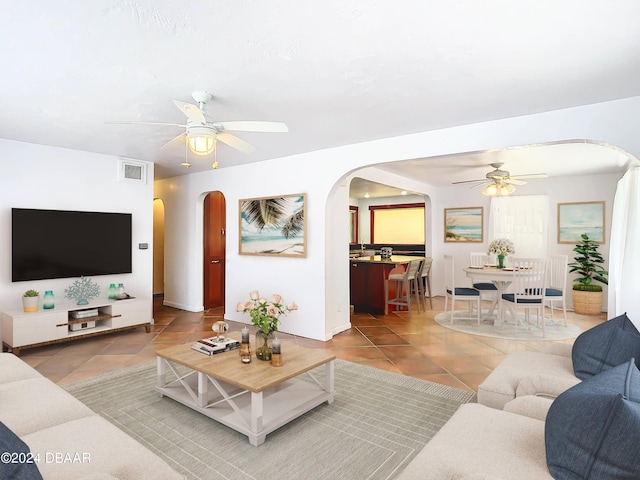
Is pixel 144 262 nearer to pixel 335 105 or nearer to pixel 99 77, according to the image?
pixel 99 77

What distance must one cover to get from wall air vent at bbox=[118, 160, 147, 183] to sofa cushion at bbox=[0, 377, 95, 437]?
3550mm

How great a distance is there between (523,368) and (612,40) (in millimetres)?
2004

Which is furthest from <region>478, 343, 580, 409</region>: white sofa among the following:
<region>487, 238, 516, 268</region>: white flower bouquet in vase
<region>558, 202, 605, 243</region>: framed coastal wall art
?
<region>558, 202, 605, 243</region>: framed coastal wall art

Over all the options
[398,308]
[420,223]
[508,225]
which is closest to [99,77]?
[398,308]

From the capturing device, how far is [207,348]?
293 cm

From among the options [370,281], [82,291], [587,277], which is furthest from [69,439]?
[587,277]

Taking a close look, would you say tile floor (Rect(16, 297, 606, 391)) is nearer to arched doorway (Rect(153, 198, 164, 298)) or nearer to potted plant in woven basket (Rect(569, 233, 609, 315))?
potted plant in woven basket (Rect(569, 233, 609, 315))

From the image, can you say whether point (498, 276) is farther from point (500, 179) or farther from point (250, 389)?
point (250, 389)

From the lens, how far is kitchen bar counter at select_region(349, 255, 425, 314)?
618 centimetres

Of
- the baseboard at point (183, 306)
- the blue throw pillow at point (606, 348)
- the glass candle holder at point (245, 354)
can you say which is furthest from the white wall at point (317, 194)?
the glass candle holder at point (245, 354)

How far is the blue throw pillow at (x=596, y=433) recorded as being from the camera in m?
1.16

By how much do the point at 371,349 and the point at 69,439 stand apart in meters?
3.23

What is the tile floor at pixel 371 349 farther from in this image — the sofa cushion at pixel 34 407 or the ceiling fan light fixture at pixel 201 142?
the ceiling fan light fixture at pixel 201 142

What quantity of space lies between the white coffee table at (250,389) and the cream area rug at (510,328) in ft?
9.82
